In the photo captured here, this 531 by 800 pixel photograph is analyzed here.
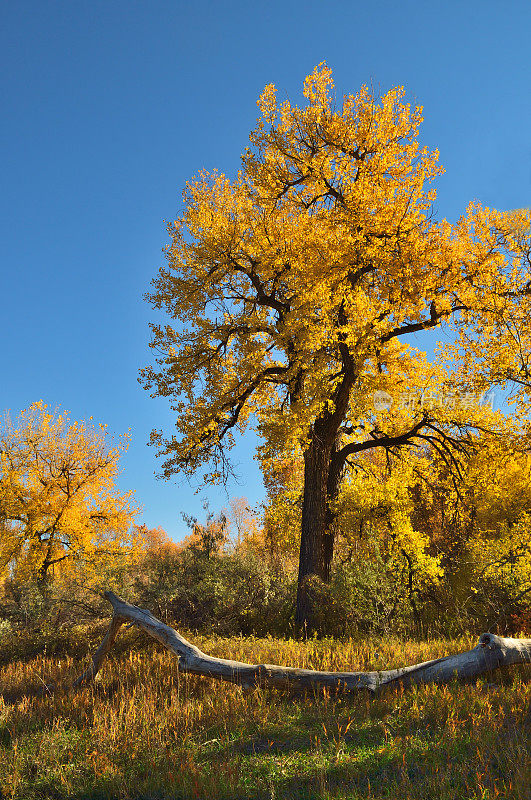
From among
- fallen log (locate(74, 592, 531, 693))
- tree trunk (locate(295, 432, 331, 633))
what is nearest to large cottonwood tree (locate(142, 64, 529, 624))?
tree trunk (locate(295, 432, 331, 633))

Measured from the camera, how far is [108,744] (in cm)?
532

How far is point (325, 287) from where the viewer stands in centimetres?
1262

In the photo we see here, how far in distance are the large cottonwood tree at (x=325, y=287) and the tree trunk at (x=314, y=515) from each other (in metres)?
0.03

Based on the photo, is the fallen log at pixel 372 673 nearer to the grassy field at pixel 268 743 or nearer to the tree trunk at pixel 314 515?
the grassy field at pixel 268 743

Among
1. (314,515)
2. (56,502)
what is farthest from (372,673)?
(56,502)

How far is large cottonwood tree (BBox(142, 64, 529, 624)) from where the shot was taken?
13109 mm

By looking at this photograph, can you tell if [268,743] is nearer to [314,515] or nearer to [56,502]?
[314,515]

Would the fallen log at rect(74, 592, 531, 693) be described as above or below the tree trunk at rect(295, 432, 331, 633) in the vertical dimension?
below

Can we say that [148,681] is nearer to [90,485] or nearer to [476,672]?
[476,672]

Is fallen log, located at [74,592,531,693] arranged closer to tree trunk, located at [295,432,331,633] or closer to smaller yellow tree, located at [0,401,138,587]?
tree trunk, located at [295,432,331,633]

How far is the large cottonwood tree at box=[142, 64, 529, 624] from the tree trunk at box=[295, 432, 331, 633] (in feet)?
0.11

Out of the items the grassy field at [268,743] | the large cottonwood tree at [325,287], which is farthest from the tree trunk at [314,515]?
the grassy field at [268,743]

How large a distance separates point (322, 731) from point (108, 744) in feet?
7.36

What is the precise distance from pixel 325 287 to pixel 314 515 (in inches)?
243
